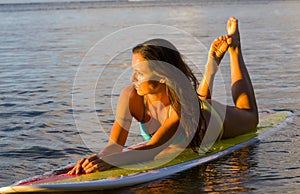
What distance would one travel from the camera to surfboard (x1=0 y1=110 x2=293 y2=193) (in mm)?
4719

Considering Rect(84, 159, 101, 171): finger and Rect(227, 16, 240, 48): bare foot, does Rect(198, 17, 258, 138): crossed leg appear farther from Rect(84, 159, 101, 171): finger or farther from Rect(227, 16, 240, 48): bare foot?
Rect(84, 159, 101, 171): finger

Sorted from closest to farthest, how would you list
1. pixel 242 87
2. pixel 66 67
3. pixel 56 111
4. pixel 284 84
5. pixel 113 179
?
pixel 113 179, pixel 242 87, pixel 56 111, pixel 284 84, pixel 66 67

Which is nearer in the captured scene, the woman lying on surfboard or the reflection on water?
the reflection on water

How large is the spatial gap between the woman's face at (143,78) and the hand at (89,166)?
0.67 metres

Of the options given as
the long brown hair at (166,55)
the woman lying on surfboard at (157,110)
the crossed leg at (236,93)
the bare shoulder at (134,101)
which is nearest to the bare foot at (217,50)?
the crossed leg at (236,93)

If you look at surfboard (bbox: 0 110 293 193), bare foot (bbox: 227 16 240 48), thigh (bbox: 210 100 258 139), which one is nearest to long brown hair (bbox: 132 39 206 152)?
surfboard (bbox: 0 110 293 193)

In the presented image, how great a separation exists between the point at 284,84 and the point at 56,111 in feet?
11.8

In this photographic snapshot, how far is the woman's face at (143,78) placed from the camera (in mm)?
5137

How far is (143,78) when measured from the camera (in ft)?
17.0

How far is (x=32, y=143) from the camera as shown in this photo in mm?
6609

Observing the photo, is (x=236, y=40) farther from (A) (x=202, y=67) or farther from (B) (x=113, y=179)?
(A) (x=202, y=67)

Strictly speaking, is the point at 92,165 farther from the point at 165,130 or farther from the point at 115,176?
the point at 165,130

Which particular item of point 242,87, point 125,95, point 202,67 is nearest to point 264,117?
point 242,87

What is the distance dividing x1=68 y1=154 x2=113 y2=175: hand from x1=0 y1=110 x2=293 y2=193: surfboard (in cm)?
4
